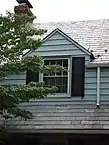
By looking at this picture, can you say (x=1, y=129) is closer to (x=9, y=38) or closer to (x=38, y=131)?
(x=38, y=131)

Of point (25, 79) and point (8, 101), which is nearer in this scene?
point (8, 101)

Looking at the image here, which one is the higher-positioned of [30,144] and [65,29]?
[65,29]

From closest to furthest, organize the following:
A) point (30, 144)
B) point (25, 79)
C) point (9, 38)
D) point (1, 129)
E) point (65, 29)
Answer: point (9, 38) → point (1, 129) → point (30, 144) → point (25, 79) → point (65, 29)

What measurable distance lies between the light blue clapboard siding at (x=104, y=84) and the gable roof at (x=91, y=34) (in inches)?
14.8

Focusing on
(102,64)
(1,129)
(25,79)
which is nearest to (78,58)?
(102,64)

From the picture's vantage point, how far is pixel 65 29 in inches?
637

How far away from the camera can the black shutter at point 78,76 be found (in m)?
13.6

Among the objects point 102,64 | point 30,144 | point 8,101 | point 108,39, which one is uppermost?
point 108,39

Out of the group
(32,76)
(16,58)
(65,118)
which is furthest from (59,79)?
(16,58)

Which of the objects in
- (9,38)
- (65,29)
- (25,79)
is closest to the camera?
(9,38)

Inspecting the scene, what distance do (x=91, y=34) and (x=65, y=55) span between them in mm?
1871

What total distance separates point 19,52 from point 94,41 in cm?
431

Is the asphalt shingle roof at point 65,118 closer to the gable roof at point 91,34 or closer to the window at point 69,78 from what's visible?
the window at point 69,78

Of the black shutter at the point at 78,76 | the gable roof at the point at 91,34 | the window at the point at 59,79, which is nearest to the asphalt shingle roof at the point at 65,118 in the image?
the black shutter at the point at 78,76
